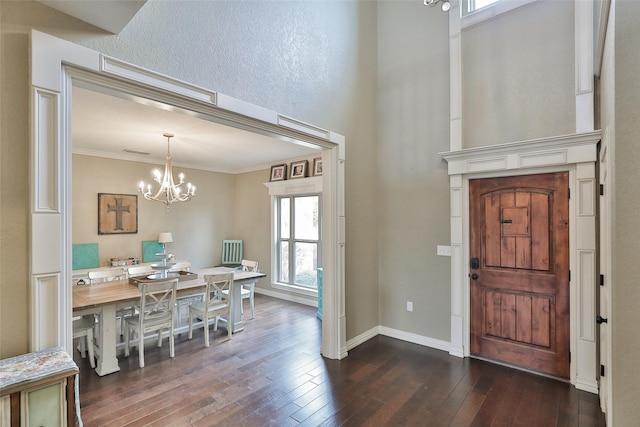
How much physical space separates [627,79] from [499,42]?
88.8 inches

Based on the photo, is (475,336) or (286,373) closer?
(286,373)

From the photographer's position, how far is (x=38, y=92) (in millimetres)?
1586

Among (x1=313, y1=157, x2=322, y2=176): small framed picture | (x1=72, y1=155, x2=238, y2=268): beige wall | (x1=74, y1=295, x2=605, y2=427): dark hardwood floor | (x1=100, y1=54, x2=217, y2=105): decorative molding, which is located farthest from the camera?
(x1=313, y1=157, x2=322, y2=176): small framed picture

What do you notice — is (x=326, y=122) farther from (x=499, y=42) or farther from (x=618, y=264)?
(x=618, y=264)

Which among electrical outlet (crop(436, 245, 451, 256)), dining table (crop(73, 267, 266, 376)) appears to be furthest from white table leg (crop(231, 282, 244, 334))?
electrical outlet (crop(436, 245, 451, 256))

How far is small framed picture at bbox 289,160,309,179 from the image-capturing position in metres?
5.96

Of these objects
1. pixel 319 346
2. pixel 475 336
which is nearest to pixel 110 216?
pixel 319 346

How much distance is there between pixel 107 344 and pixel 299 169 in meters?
4.09

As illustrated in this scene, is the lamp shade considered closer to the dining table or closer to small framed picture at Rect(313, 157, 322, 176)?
the dining table

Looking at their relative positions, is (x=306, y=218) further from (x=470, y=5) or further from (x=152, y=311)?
(x=470, y=5)

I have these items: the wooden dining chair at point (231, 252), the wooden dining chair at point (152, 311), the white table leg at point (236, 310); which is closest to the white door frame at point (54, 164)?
the wooden dining chair at point (152, 311)

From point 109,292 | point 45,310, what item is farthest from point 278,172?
point 45,310

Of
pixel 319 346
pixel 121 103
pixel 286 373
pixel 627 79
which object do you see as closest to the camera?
pixel 627 79

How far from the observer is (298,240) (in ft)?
20.5
